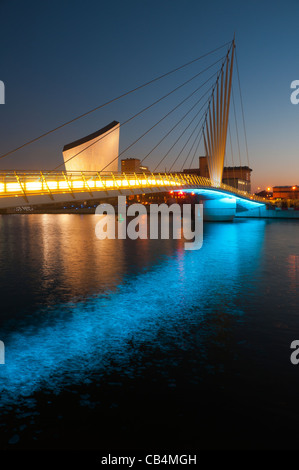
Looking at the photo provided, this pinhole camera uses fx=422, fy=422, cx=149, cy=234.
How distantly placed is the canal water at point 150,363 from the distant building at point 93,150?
1986cm

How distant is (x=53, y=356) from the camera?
9172mm

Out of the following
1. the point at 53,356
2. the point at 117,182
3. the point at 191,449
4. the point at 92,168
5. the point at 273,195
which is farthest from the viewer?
the point at 273,195

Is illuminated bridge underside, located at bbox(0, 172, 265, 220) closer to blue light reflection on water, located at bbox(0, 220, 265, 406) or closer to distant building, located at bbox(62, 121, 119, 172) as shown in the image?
blue light reflection on water, located at bbox(0, 220, 265, 406)

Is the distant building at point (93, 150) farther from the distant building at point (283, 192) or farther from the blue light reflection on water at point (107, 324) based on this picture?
the distant building at point (283, 192)

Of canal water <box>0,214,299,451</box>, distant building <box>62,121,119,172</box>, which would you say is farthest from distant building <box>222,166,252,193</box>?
canal water <box>0,214,299,451</box>

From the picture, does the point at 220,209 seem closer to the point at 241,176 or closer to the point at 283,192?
Answer: the point at 241,176

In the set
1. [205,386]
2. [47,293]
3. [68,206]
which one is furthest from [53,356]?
[68,206]

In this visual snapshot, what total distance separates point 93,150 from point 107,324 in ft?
93.4

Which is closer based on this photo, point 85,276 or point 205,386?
point 205,386

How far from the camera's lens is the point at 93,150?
38312 mm

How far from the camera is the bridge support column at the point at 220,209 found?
67875mm

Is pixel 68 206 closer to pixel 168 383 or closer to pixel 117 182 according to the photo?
pixel 117 182

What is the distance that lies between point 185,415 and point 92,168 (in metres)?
34.0

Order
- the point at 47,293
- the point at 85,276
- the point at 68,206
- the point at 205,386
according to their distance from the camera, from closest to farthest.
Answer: the point at 205,386 < the point at 47,293 < the point at 85,276 < the point at 68,206
